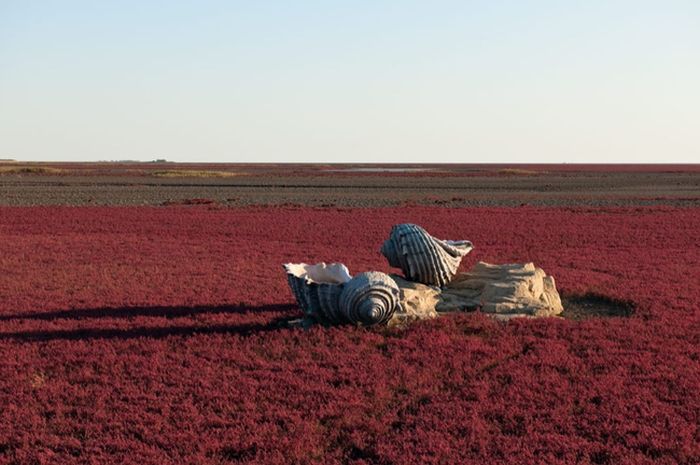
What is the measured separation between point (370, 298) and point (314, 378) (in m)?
2.03

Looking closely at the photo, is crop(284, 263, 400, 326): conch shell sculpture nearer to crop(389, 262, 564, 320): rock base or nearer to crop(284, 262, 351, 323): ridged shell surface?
crop(284, 262, 351, 323): ridged shell surface

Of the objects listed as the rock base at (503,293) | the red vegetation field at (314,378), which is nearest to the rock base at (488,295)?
the rock base at (503,293)

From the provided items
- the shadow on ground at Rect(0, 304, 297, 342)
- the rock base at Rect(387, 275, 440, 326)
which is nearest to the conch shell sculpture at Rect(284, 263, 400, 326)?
the rock base at Rect(387, 275, 440, 326)

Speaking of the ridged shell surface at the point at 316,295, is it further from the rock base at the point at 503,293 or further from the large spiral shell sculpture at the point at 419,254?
the rock base at the point at 503,293

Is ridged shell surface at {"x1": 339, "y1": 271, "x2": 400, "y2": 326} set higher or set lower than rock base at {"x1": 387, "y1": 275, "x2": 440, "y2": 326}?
higher

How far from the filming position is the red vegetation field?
6.72 metres

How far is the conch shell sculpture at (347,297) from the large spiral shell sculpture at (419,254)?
4.44 feet

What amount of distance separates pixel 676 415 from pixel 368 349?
13.2 feet

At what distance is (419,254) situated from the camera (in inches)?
494

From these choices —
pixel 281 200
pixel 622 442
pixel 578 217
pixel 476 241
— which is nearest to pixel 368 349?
pixel 622 442

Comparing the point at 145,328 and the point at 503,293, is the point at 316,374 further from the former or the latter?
the point at 503,293

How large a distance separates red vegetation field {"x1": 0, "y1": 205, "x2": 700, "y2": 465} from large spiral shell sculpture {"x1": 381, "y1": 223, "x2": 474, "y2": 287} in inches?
55.2

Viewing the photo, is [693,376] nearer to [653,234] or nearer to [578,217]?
[653,234]

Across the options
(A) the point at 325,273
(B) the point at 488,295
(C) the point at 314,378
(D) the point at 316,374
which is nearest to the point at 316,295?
(A) the point at 325,273
